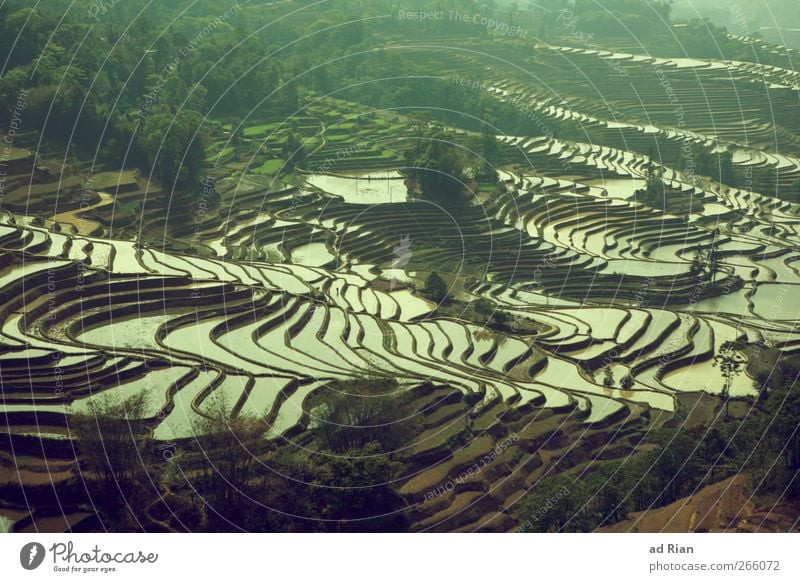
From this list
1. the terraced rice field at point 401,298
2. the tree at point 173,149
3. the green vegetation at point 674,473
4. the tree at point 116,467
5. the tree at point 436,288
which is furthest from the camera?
the tree at point 173,149

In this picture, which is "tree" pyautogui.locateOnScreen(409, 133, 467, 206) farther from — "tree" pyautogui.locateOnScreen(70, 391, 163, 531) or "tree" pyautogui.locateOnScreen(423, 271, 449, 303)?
"tree" pyautogui.locateOnScreen(70, 391, 163, 531)

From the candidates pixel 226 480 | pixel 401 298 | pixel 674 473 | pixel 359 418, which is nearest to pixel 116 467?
pixel 226 480

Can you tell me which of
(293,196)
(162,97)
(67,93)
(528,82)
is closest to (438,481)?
(293,196)

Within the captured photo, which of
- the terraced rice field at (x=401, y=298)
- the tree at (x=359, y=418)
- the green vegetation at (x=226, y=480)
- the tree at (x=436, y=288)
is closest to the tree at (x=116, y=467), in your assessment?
the green vegetation at (x=226, y=480)

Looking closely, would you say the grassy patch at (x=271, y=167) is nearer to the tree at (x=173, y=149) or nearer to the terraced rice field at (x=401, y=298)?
the terraced rice field at (x=401, y=298)

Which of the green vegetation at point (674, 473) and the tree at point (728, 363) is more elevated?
the tree at point (728, 363)

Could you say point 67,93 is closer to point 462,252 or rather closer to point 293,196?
point 293,196
